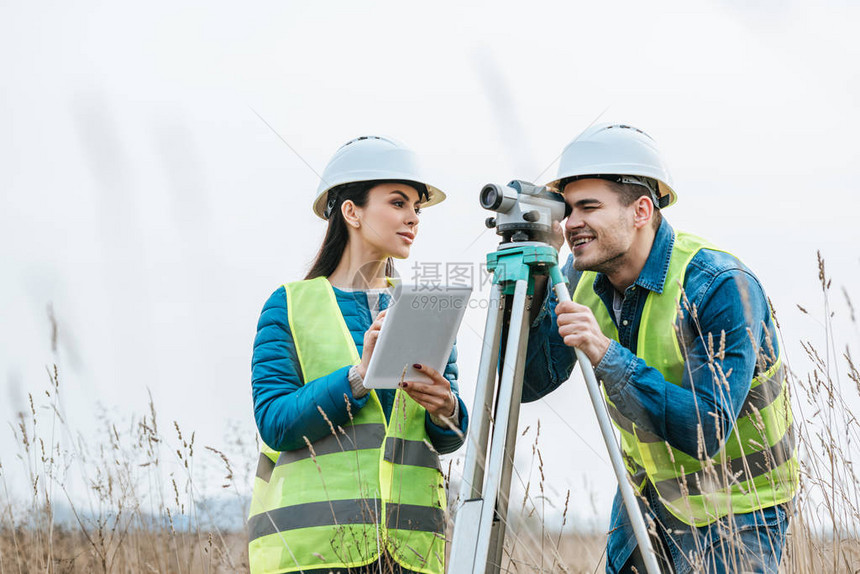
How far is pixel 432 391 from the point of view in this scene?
2.07 metres

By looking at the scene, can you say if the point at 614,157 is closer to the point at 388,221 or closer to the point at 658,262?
the point at 658,262

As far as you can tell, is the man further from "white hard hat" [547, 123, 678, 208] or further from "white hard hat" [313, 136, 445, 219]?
"white hard hat" [313, 136, 445, 219]

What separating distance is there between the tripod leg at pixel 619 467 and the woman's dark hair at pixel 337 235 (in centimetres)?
88

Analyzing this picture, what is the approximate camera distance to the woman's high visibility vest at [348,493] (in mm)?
2018

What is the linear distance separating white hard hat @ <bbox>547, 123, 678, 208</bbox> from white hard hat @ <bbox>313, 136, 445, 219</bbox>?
0.51 meters

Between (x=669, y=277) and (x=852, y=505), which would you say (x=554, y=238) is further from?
(x=852, y=505)

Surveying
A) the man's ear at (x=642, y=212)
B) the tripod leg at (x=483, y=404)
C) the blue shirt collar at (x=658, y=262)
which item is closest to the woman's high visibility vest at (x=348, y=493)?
the tripod leg at (x=483, y=404)

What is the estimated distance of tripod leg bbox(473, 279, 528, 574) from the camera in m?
1.76

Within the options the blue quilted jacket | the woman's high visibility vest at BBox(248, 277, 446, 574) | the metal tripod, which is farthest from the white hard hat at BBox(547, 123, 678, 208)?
the woman's high visibility vest at BBox(248, 277, 446, 574)

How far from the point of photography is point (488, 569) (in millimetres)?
1867

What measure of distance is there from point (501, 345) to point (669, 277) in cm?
61

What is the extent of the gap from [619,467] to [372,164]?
1.31m

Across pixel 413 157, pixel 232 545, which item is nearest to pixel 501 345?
pixel 413 157

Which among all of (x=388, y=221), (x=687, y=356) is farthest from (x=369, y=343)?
(x=687, y=356)
